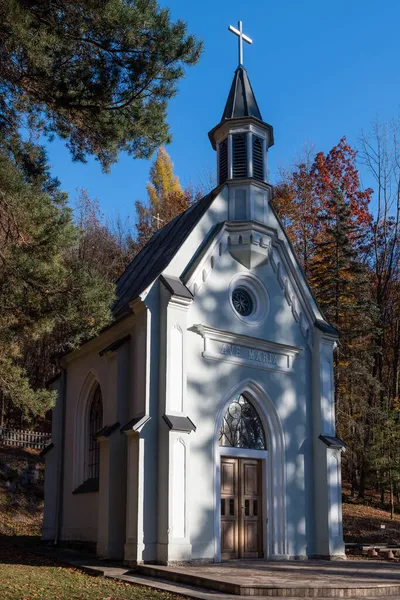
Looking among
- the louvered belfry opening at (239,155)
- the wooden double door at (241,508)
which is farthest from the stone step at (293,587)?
the louvered belfry opening at (239,155)

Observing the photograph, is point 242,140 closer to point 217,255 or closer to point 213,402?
point 217,255

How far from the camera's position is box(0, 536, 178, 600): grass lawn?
10.6 meters

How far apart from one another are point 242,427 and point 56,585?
6.82 m

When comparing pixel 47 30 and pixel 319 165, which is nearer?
pixel 47 30

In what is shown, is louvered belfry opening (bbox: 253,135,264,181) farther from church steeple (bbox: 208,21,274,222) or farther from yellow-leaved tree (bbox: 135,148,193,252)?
yellow-leaved tree (bbox: 135,148,193,252)

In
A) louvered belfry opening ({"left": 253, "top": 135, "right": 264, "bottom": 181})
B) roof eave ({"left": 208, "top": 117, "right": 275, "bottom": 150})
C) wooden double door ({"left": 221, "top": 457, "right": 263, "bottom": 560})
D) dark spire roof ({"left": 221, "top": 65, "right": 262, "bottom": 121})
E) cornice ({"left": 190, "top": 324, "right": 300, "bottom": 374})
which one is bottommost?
Answer: wooden double door ({"left": 221, "top": 457, "right": 263, "bottom": 560})

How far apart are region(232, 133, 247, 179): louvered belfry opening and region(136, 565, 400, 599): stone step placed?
10893 mm

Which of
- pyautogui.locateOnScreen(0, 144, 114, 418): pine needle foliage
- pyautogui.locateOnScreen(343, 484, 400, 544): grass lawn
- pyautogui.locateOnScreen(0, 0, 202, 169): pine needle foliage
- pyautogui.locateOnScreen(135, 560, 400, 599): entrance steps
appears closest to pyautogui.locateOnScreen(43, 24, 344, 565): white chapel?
pyautogui.locateOnScreen(135, 560, 400, 599): entrance steps

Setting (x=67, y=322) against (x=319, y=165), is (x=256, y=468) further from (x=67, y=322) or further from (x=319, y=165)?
(x=319, y=165)

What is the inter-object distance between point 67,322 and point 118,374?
3850 millimetres

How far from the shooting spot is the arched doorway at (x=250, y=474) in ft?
53.8

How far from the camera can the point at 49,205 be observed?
12164mm

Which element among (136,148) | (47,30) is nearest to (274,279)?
(136,148)

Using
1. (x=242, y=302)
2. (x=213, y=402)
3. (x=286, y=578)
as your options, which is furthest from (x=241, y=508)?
(x=242, y=302)
